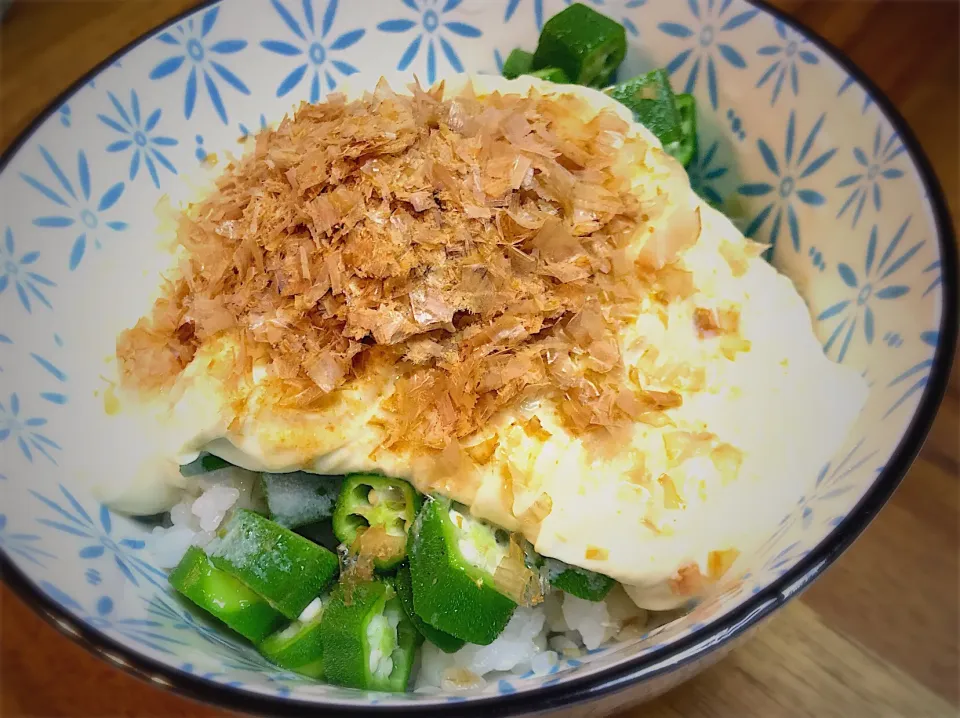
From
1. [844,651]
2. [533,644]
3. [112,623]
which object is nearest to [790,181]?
[844,651]

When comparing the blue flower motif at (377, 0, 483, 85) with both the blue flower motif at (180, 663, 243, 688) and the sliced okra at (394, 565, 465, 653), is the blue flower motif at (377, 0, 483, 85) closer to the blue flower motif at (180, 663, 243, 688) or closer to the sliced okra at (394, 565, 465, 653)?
the sliced okra at (394, 565, 465, 653)

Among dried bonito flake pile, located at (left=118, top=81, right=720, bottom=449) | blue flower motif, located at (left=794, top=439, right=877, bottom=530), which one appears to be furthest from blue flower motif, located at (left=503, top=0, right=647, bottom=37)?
blue flower motif, located at (left=794, top=439, right=877, bottom=530)

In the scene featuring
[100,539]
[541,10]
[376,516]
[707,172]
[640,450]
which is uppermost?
[541,10]

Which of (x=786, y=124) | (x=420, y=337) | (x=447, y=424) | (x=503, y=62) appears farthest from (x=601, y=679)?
(x=503, y=62)

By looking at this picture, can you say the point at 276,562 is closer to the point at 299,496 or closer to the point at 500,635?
the point at 299,496

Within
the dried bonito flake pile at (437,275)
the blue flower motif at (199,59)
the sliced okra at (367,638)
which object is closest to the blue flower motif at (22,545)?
the dried bonito flake pile at (437,275)

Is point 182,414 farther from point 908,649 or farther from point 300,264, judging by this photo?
point 908,649

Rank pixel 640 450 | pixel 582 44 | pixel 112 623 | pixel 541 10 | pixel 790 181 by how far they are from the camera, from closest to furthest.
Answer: pixel 112 623 < pixel 640 450 < pixel 790 181 < pixel 582 44 < pixel 541 10
